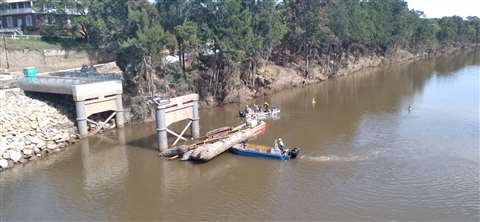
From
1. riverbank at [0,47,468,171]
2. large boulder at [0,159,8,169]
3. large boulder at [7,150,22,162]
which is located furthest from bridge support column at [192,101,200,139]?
large boulder at [0,159,8,169]

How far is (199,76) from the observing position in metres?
59.1

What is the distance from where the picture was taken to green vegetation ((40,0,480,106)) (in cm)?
5197

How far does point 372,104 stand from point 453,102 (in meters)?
10.8

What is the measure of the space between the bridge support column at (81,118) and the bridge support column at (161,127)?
9795 mm

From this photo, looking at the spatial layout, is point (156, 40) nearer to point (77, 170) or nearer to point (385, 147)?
point (77, 170)

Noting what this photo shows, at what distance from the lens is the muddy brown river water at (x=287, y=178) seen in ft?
87.7

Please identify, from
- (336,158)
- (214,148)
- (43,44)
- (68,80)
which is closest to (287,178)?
(336,158)

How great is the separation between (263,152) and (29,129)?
21711 millimetres

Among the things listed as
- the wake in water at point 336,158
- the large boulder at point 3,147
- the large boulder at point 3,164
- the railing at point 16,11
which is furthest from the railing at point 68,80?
the railing at point 16,11

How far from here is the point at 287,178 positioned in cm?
3153

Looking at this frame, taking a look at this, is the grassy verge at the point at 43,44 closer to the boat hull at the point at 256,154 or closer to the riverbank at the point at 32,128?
the riverbank at the point at 32,128

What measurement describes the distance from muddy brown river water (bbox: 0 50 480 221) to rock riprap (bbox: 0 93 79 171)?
146cm

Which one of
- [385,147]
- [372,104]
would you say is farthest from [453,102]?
[385,147]

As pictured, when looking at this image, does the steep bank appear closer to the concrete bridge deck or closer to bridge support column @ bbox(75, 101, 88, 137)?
the concrete bridge deck
